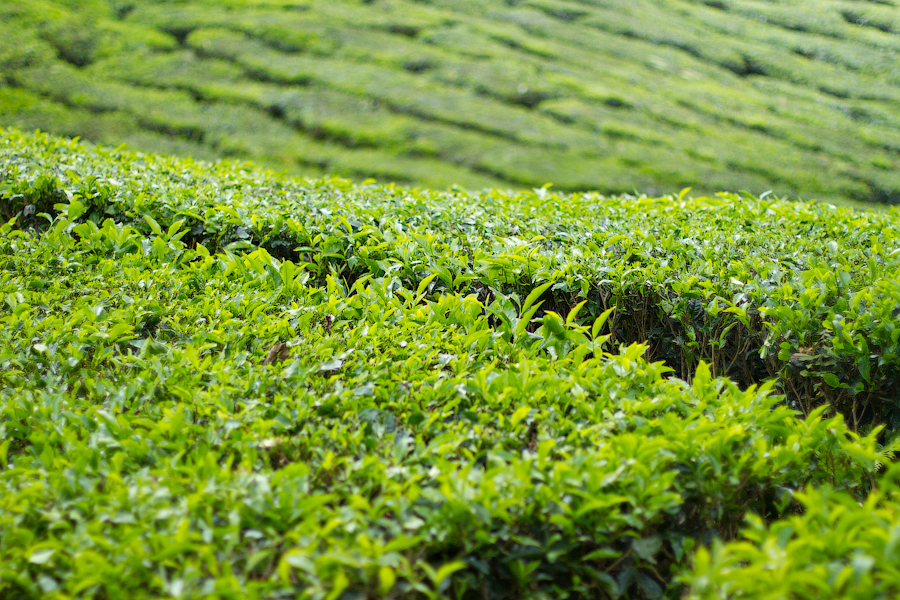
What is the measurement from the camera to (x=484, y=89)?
37.1ft

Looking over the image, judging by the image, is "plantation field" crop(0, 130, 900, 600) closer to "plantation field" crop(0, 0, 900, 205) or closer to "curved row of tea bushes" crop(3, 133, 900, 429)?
"curved row of tea bushes" crop(3, 133, 900, 429)

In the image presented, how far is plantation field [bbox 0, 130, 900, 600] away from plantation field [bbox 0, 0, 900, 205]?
6.47 metres

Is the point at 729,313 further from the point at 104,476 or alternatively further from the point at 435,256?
the point at 104,476

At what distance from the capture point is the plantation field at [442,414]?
134 cm

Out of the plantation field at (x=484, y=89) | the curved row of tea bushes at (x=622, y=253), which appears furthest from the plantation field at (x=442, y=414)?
the plantation field at (x=484, y=89)

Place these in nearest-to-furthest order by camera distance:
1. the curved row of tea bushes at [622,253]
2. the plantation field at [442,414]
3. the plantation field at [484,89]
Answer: the plantation field at [442,414], the curved row of tea bushes at [622,253], the plantation field at [484,89]

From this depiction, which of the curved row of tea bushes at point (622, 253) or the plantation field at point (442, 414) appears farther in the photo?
the curved row of tea bushes at point (622, 253)

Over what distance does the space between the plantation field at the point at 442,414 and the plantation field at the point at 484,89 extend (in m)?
6.47

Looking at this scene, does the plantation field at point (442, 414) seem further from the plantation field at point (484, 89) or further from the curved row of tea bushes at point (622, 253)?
the plantation field at point (484, 89)

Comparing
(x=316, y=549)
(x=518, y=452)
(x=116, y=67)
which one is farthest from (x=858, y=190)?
(x=116, y=67)

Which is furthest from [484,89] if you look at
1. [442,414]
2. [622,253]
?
[442,414]

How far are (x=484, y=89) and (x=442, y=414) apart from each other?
10.5 m

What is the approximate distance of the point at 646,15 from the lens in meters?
14.6

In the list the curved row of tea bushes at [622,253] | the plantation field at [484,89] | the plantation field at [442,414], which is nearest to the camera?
the plantation field at [442,414]
